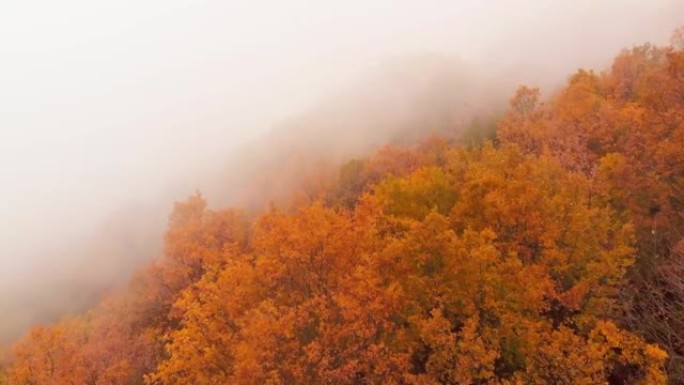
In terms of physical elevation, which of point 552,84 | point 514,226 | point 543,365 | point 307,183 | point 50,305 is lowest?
point 50,305

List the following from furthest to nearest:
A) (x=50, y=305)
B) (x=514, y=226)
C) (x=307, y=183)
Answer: (x=50, y=305)
(x=307, y=183)
(x=514, y=226)

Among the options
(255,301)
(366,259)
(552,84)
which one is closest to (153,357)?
(255,301)

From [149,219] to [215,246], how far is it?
15656 cm

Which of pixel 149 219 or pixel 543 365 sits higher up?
pixel 543 365

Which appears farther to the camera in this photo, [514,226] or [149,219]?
[149,219]

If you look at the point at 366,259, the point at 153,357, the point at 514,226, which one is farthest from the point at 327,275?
the point at 153,357

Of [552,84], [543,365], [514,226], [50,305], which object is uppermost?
[514,226]

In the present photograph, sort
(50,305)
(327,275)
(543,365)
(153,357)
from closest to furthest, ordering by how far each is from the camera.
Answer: (543,365)
(327,275)
(153,357)
(50,305)

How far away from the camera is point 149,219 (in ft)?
643

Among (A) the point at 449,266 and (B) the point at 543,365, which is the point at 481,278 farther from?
(B) the point at 543,365

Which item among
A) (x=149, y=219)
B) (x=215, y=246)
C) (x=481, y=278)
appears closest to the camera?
(x=481, y=278)

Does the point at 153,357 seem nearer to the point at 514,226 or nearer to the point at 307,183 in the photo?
the point at 514,226

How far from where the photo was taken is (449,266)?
2780 cm

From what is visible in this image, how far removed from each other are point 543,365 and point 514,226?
340 inches
